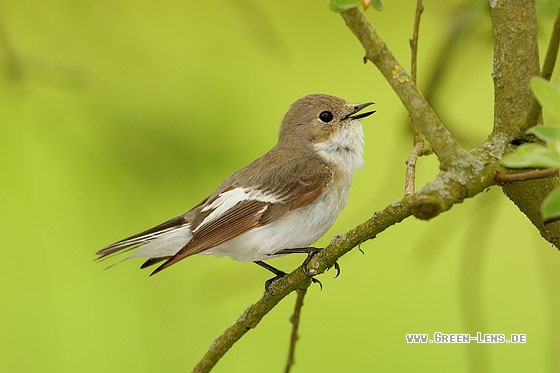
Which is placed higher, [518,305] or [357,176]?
[357,176]

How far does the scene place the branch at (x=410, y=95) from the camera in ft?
4.79

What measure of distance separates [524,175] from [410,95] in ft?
0.99

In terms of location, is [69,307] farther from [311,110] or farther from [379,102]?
[379,102]

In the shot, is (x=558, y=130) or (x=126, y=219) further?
(x=126, y=219)

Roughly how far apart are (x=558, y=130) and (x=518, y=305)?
221cm

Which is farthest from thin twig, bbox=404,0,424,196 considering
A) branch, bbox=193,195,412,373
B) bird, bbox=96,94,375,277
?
bird, bbox=96,94,375,277

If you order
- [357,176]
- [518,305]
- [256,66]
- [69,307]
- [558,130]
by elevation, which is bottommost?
[558,130]

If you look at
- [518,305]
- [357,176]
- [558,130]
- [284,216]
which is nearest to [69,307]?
[284,216]

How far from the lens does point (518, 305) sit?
3.10 m

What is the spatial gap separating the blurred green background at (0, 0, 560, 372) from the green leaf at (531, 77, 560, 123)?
1189 mm

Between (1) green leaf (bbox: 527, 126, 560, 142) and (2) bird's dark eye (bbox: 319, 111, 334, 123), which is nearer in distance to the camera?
(1) green leaf (bbox: 527, 126, 560, 142)

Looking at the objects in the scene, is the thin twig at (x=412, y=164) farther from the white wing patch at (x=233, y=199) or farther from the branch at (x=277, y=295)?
the white wing patch at (x=233, y=199)

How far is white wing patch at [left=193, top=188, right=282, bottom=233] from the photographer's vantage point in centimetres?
283

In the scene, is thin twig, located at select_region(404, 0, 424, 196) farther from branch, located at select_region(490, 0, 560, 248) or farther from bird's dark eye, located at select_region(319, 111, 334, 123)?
bird's dark eye, located at select_region(319, 111, 334, 123)
